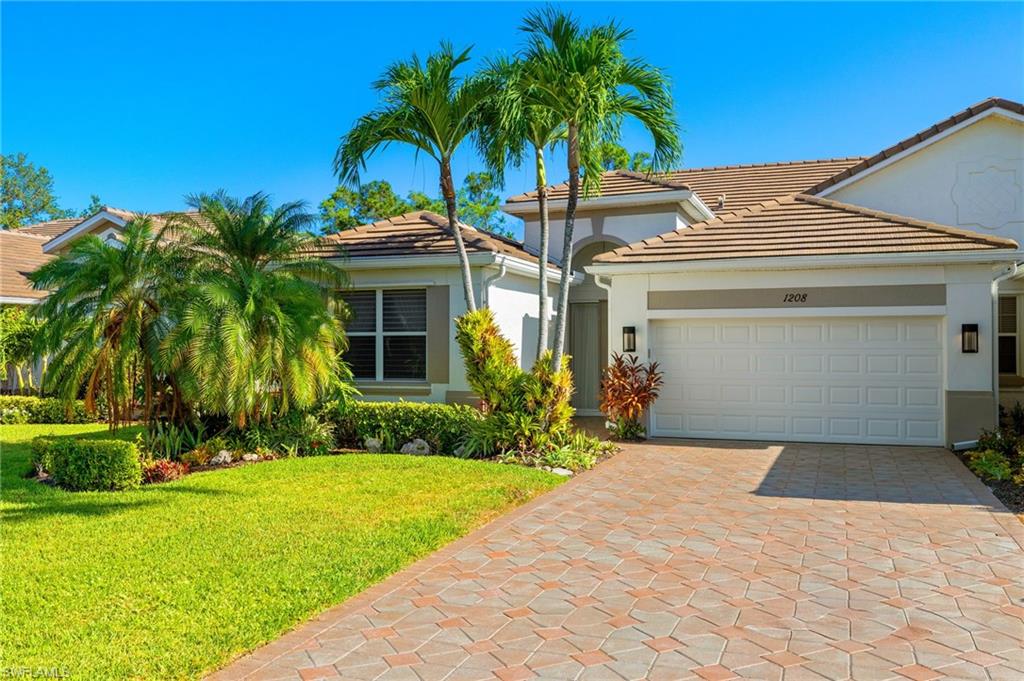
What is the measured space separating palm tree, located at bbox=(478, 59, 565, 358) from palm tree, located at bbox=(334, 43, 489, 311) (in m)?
0.29

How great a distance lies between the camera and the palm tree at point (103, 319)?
11.2 m

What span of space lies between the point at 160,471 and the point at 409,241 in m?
6.86

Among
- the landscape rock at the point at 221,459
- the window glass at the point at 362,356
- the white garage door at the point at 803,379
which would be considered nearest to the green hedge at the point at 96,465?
the landscape rock at the point at 221,459

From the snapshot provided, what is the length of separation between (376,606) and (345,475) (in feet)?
16.5

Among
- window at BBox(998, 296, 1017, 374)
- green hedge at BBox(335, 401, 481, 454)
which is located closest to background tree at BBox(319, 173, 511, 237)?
green hedge at BBox(335, 401, 481, 454)

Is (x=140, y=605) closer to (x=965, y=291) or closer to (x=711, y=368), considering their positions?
(x=711, y=368)

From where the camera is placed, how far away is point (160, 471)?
1083 centimetres

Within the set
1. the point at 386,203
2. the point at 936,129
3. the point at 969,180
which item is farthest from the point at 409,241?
the point at 386,203

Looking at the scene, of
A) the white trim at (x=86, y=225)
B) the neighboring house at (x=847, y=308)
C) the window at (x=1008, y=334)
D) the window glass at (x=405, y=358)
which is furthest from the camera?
the white trim at (x=86, y=225)

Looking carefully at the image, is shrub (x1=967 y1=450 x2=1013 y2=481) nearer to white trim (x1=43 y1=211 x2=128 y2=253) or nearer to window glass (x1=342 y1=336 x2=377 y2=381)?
window glass (x1=342 y1=336 x2=377 y2=381)

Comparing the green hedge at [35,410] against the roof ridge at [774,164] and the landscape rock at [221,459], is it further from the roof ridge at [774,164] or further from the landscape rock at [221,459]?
the roof ridge at [774,164]

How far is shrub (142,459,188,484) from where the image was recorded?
1072 centimetres

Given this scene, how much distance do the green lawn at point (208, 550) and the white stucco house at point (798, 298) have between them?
4631 millimetres

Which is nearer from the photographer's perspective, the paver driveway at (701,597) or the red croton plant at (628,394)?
the paver driveway at (701,597)
